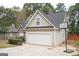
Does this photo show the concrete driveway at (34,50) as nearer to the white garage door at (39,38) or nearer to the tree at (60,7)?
the white garage door at (39,38)

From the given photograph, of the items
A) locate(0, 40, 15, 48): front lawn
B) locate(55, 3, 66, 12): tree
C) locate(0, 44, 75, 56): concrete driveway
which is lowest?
locate(0, 44, 75, 56): concrete driveway

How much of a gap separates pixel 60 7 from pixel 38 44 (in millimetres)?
604

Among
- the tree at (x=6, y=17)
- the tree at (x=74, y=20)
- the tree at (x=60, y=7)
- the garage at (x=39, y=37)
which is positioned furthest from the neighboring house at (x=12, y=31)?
the tree at (x=74, y=20)

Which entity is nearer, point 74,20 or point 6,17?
point 74,20

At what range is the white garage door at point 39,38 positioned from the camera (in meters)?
2.44

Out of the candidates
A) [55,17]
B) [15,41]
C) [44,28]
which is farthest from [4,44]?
[55,17]

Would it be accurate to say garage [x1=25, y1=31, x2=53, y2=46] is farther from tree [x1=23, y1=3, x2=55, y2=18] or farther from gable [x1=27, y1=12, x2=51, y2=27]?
tree [x1=23, y1=3, x2=55, y2=18]

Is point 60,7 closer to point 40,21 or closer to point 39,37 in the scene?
point 40,21

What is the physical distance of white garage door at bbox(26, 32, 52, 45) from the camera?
2.44m

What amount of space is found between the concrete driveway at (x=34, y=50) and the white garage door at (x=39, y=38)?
0.23ft

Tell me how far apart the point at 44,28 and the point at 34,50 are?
0.34 m

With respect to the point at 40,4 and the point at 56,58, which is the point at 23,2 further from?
the point at 56,58

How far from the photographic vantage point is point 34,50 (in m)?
2.43

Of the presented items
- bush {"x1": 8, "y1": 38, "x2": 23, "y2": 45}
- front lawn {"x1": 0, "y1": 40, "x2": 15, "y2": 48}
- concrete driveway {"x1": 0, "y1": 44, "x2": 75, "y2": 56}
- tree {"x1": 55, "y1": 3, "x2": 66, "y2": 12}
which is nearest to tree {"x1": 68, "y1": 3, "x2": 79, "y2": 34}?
tree {"x1": 55, "y1": 3, "x2": 66, "y2": 12}
